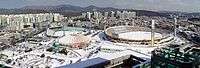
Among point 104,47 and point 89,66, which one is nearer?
point 89,66

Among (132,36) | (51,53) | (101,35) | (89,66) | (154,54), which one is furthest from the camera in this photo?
(101,35)

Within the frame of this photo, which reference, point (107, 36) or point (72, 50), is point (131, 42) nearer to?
point (107, 36)

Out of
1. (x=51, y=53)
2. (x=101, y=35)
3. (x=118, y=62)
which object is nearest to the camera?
(x=118, y=62)

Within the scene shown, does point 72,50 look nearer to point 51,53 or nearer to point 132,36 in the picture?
point 51,53

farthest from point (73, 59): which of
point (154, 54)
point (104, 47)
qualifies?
point (154, 54)

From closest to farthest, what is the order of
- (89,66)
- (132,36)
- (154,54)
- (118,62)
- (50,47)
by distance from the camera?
(154,54) < (89,66) < (118,62) < (50,47) < (132,36)

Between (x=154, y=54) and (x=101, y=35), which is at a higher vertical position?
(x=154, y=54)

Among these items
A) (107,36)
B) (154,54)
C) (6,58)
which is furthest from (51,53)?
(154,54)

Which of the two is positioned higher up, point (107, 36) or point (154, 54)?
point (154, 54)

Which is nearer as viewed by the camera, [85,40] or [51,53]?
[51,53]
